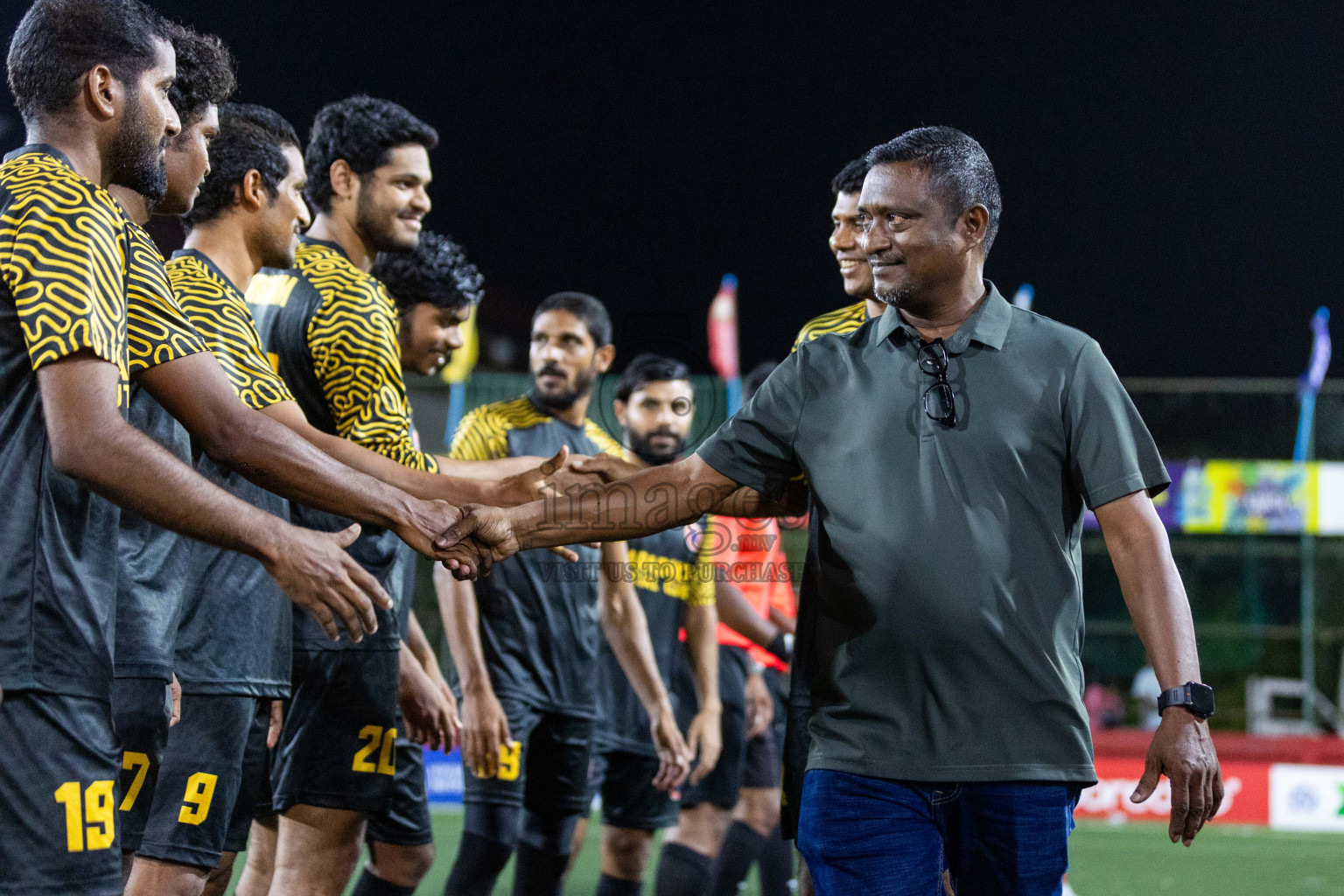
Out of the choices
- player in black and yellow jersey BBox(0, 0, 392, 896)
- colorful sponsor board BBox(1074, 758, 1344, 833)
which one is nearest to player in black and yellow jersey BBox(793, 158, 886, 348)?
player in black and yellow jersey BBox(0, 0, 392, 896)

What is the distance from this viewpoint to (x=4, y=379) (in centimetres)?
224

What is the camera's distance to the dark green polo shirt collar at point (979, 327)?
9.42 feet

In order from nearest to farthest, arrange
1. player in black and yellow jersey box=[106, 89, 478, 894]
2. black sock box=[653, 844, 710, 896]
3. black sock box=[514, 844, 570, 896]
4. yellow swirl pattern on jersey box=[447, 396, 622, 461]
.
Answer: player in black and yellow jersey box=[106, 89, 478, 894], black sock box=[514, 844, 570, 896], yellow swirl pattern on jersey box=[447, 396, 622, 461], black sock box=[653, 844, 710, 896]

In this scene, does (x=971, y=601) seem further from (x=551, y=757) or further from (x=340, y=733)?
(x=551, y=757)

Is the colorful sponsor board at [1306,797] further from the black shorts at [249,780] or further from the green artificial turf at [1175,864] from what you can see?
the black shorts at [249,780]

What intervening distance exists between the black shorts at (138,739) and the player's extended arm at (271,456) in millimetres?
539

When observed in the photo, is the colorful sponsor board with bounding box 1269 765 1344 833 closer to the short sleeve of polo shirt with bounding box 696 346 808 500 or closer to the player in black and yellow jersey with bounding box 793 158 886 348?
the player in black and yellow jersey with bounding box 793 158 886 348

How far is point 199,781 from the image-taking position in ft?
11.0

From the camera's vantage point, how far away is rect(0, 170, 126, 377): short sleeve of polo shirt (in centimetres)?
219

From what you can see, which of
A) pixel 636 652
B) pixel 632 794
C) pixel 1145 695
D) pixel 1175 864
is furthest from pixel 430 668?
pixel 1145 695

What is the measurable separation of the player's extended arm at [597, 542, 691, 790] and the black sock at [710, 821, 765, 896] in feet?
3.24

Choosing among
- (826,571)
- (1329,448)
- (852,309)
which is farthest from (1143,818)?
(826,571)

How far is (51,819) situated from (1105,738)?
1164cm

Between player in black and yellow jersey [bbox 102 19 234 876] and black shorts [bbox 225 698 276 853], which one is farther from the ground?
player in black and yellow jersey [bbox 102 19 234 876]
